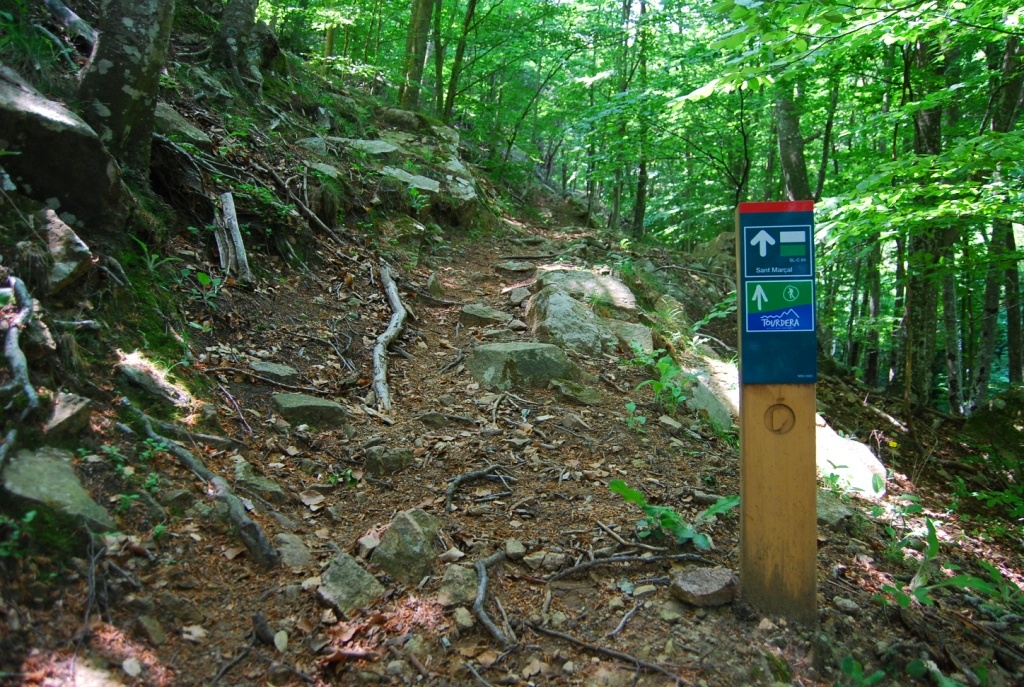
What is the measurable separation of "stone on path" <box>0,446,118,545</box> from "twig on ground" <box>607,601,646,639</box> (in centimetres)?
209

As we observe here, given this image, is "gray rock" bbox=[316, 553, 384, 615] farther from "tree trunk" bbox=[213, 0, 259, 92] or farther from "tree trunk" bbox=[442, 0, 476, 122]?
"tree trunk" bbox=[442, 0, 476, 122]

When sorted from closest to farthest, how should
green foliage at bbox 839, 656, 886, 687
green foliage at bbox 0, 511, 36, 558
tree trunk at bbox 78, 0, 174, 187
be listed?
green foliage at bbox 0, 511, 36, 558
green foliage at bbox 839, 656, 886, 687
tree trunk at bbox 78, 0, 174, 187

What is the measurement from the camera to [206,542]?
8.94 ft

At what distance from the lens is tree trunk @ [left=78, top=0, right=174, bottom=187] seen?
4.31 meters

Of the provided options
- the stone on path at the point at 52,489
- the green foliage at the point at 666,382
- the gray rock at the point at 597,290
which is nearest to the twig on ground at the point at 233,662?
the stone on path at the point at 52,489

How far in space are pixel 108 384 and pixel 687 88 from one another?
9210mm

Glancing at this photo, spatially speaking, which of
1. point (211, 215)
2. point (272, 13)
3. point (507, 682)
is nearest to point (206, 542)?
point (507, 682)

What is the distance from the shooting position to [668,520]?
3279 mm

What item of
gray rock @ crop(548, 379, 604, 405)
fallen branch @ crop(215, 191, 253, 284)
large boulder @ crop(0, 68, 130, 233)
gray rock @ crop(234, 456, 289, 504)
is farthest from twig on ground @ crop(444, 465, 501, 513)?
large boulder @ crop(0, 68, 130, 233)

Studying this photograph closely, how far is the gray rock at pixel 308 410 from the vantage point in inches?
163

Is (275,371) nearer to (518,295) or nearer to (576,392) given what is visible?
(576,392)

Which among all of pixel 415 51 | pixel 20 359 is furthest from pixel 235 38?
pixel 20 359

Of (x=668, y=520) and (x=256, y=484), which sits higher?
(x=256, y=484)

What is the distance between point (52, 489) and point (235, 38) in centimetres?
780
